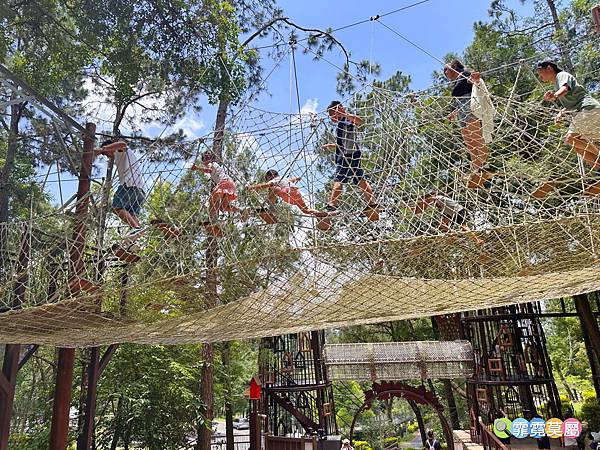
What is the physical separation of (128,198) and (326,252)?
148 cm

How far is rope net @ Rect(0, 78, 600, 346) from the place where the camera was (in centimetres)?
242

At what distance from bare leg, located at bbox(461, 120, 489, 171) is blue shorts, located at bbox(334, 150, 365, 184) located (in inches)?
26.8

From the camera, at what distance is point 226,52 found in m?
4.96

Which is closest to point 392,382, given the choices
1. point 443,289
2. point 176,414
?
point 176,414

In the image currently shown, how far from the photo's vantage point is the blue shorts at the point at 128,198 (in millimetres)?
3010

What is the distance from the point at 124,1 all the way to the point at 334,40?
2.93 m

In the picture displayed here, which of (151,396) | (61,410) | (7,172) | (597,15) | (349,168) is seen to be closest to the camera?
(597,15)

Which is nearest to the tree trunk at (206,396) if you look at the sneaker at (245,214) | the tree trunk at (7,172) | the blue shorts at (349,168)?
the tree trunk at (7,172)

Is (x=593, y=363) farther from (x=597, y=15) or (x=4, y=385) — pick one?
(x=4, y=385)

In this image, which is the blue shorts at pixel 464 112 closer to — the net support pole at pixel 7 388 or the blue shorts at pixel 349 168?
the blue shorts at pixel 349 168

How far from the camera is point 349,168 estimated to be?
9.91 feet

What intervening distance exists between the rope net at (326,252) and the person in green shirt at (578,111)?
205mm

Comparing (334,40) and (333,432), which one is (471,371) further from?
(334,40)

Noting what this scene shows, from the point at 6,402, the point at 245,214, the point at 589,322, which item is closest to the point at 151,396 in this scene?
the point at 6,402
